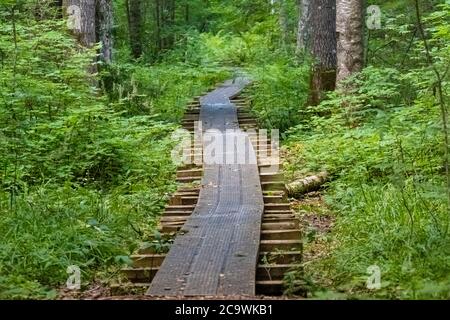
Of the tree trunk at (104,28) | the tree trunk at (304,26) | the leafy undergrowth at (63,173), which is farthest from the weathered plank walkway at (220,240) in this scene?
the tree trunk at (304,26)

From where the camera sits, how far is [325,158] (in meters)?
10.0

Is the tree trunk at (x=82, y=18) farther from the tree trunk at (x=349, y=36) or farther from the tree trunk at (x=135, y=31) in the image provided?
the tree trunk at (x=135, y=31)

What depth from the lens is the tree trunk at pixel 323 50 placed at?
43.7 feet

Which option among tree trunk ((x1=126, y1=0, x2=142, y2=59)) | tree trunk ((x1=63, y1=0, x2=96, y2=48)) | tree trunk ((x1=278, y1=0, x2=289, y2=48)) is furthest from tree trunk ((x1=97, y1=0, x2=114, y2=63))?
tree trunk ((x1=278, y1=0, x2=289, y2=48))

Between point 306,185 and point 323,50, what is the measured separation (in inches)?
222

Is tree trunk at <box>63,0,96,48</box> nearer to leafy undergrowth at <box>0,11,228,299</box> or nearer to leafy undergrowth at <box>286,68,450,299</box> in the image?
leafy undergrowth at <box>0,11,228,299</box>

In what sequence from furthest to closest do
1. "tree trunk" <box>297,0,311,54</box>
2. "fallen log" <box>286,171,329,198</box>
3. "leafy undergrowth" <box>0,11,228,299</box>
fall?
"tree trunk" <box>297,0,311,54</box> → "fallen log" <box>286,171,329,198</box> → "leafy undergrowth" <box>0,11,228,299</box>

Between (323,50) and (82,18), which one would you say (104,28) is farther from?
(323,50)

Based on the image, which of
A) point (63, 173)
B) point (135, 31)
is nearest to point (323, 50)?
point (63, 173)

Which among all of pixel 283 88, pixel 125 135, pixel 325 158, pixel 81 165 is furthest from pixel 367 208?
pixel 283 88

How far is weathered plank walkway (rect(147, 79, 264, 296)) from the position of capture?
16.3 ft

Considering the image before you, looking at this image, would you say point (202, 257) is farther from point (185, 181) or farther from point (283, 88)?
point (283, 88)

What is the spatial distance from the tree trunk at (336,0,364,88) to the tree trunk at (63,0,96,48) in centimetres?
494

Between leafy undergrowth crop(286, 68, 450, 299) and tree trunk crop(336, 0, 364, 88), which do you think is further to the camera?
A: tree trunk crop(336, 0, 364, 88)
